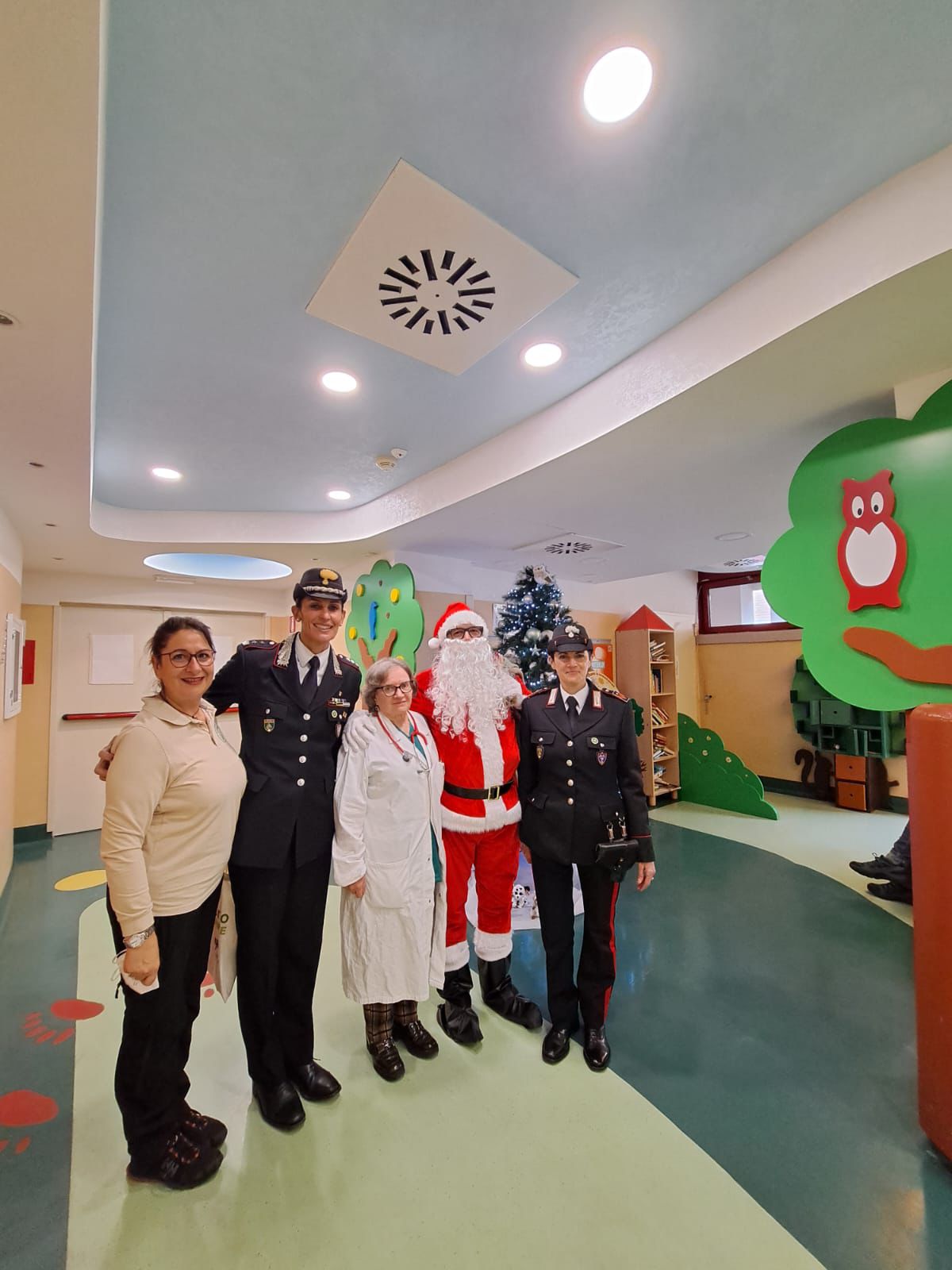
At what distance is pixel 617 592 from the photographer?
6605mm

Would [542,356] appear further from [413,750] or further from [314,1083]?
[314,1083]

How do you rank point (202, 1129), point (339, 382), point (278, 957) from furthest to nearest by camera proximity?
point (339, 382) < point (278, 957) < point (202, 1129)

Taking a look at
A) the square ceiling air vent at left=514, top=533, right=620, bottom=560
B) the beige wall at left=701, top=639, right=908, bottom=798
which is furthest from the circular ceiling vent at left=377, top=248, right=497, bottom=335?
the beige wall at left=701, top=639, right=908, bottom=798

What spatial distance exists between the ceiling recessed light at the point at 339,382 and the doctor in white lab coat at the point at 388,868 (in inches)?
48.0

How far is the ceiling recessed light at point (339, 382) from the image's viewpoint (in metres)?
2.14

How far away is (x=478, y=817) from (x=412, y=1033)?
801 millimetres

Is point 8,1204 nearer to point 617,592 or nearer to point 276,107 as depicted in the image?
point 276,107

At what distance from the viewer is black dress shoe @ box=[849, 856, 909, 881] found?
129 inches

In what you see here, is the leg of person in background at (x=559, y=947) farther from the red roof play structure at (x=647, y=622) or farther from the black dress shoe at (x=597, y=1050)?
the red roof play structure at (x=647, y=622)

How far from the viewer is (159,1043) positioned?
138cm

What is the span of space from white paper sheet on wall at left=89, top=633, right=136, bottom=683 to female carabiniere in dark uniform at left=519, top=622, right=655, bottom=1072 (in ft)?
16.0

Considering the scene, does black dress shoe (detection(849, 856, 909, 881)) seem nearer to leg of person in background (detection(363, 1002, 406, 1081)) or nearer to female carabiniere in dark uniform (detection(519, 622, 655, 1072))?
female carabiniere in dark uniform (detection(519, 622, 655, 1072))

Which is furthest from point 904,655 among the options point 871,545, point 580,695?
point 580,695

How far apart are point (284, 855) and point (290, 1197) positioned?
847 mm
